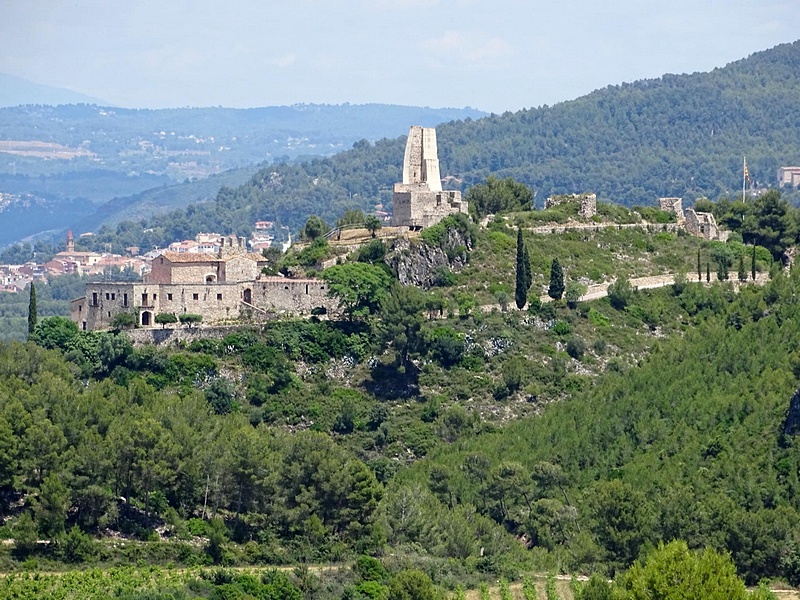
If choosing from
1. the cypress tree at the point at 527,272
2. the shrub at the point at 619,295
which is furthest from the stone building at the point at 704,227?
the cypress tree at the point at 527,272

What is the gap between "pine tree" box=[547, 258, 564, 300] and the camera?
88812 mm

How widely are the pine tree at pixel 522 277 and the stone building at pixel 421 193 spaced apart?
6363mm

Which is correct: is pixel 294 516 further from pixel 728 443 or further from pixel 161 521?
pixel 728 443

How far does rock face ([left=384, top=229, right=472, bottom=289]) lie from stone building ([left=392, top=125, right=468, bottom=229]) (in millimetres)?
2498

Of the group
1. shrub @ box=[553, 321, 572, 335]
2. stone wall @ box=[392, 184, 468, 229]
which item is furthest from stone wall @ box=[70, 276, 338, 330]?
shrub @ box=[553, 321, 572, 335]

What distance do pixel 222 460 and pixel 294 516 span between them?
11.3 feet

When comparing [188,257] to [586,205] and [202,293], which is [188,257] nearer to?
[202,293]

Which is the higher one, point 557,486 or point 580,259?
point 580,259

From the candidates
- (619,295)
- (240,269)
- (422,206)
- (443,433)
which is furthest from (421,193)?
(443,433)

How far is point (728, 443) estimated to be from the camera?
237ft

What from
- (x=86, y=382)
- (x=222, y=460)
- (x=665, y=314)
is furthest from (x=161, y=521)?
(x=665, y=314)

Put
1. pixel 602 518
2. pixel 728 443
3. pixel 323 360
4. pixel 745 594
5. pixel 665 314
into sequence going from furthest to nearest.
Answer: pixel 665 314 < pixel 323 360 < pixel 728 443 < pixel 602 518 < pixel 745 594

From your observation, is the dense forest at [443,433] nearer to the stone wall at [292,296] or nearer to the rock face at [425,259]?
the rock face at [425,259]

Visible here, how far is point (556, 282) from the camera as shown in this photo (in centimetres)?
8906
